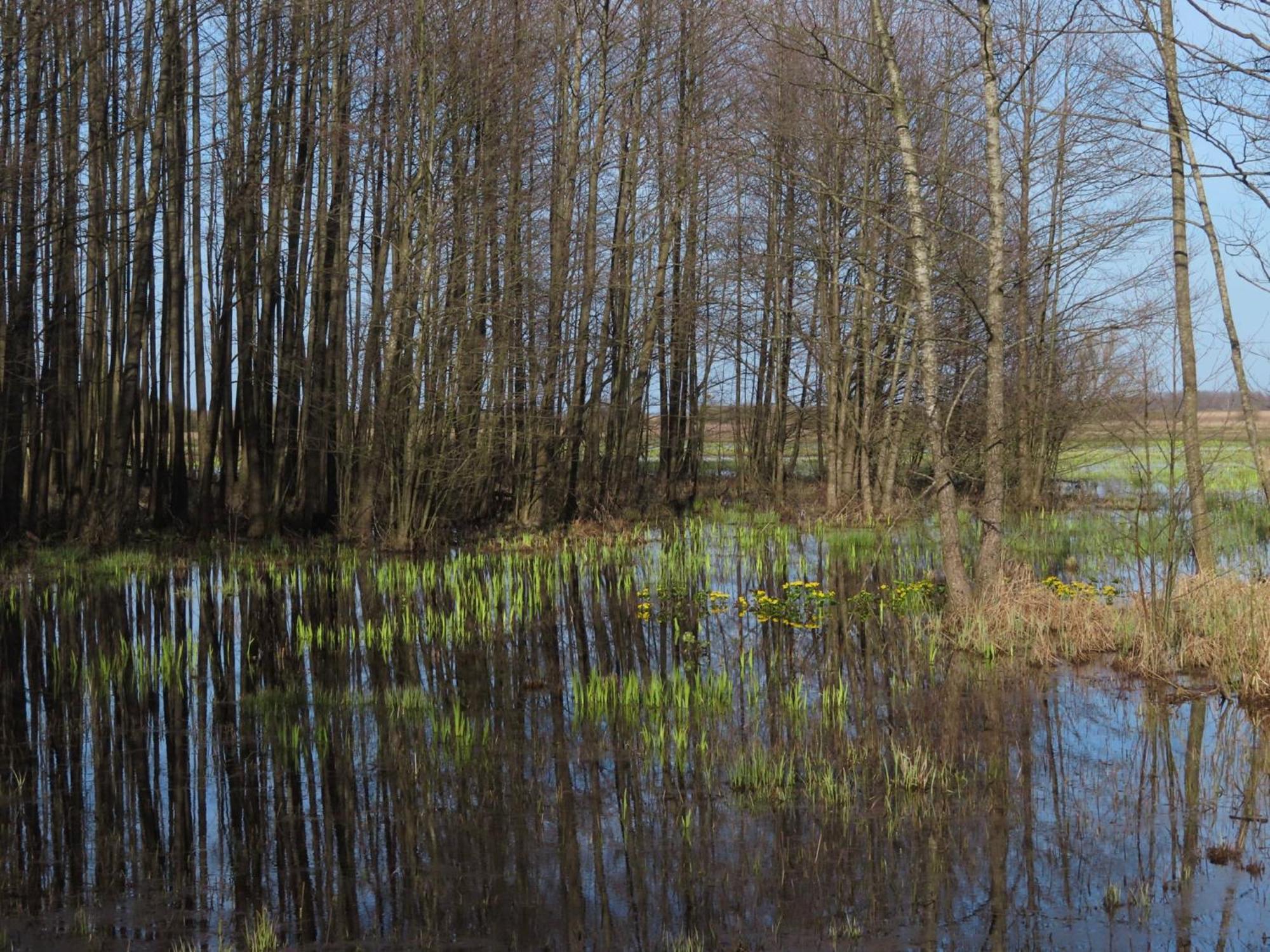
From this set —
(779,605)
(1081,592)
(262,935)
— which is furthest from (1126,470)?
(262,935)

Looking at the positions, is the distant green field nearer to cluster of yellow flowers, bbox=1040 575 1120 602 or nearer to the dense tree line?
the dense tree line

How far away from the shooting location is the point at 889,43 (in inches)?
354

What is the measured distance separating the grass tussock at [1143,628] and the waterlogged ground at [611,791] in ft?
1.05

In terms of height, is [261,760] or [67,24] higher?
[67,24]

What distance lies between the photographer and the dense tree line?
15.4 m

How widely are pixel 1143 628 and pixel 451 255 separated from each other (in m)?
10.9

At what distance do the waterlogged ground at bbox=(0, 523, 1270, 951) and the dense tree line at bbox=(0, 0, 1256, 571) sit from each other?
201 inches

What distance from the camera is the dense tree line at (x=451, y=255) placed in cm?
1543

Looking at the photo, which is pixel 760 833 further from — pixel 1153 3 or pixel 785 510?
pixel 785 510

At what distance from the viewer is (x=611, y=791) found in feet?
18.7

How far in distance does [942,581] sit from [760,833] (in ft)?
25.0

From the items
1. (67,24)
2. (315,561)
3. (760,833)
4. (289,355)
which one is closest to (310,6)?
(67,24)

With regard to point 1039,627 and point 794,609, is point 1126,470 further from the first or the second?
point 1039,627

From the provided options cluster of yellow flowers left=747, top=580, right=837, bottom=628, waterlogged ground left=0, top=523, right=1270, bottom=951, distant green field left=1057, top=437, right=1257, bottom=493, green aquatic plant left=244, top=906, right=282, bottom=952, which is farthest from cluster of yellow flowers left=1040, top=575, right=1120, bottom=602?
distant green field left=1057, top=437, right=1257, bottom=493
